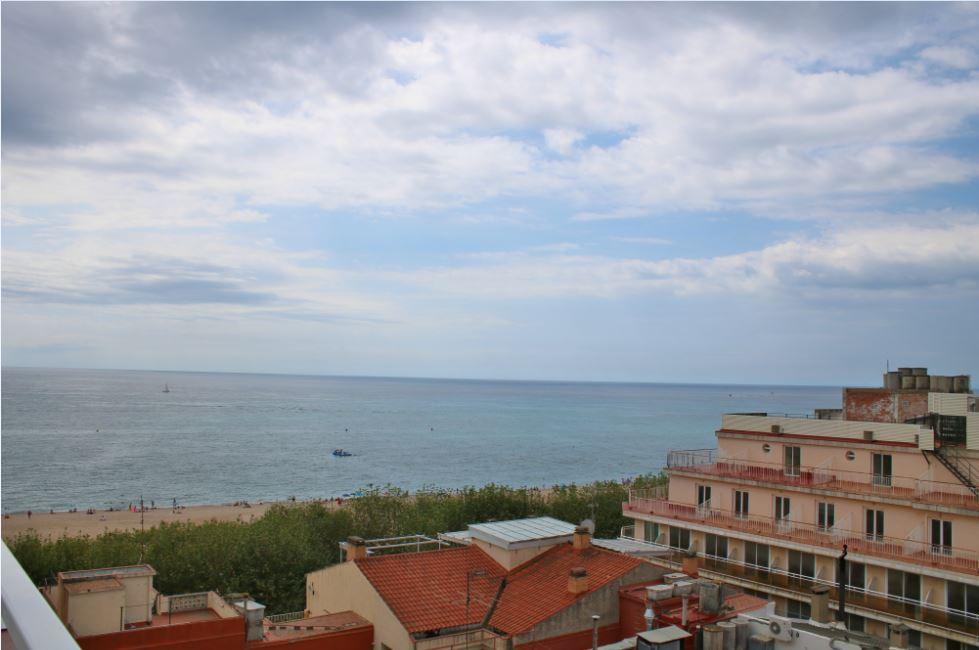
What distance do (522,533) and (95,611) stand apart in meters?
6.49

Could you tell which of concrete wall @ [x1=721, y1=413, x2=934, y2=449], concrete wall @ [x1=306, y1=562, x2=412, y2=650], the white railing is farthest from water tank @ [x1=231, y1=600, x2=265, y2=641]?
concrete wall @ [x1=721, y1=413, x2=934, y2=449]

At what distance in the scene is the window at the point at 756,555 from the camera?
1559cm

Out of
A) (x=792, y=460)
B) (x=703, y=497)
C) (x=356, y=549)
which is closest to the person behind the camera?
(x=356, y=549)

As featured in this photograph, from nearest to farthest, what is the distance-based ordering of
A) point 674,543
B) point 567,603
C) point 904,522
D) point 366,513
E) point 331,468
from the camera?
point 567,603 → point 904,522 → point 674,543 → point 366,513 → point 331,468

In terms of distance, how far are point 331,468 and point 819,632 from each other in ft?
183

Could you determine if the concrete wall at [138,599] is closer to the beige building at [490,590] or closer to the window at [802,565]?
the beige building at [490,590]

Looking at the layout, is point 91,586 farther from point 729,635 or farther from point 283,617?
point 729,635

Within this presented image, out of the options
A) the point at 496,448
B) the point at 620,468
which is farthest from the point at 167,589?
the point at 496,448

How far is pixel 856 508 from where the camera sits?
47.6 ft

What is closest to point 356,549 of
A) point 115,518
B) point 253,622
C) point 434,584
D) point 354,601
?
point 354,601

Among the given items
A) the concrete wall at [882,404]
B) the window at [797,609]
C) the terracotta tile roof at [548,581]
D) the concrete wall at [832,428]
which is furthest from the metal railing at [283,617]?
the concrete wall at [882,404]

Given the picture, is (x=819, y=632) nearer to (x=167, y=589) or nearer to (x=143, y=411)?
(x=167, y=589)

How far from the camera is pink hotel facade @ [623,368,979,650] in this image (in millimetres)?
13070

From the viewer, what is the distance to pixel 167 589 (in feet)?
58.2
